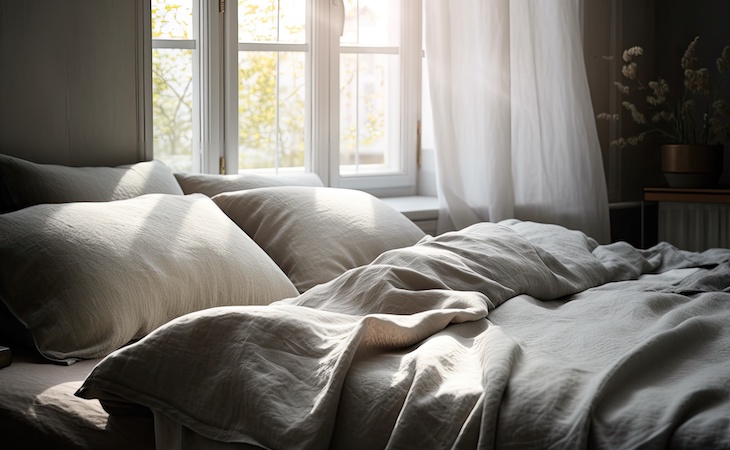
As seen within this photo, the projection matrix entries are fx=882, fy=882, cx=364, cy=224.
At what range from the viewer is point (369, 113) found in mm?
3904

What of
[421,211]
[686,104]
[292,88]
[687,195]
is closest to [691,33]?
[686,104]

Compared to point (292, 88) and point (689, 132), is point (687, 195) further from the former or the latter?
point (292, 88)

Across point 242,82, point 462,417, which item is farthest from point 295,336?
point 242,82

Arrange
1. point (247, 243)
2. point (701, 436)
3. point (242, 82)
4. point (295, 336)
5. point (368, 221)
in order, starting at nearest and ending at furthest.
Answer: point (701, 436) → point (295, 336) → point (247, 243) → point (368, 221) → point (242, 82)

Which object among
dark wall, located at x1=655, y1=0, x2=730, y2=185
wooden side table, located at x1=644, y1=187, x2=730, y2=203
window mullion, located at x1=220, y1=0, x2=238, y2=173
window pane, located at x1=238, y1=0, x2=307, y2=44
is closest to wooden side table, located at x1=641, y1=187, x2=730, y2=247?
wooden side table, located at x1=644, y1=187, x2=730, y2=203

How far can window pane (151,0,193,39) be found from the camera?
10.4 ft

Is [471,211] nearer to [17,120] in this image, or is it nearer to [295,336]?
[17,120]

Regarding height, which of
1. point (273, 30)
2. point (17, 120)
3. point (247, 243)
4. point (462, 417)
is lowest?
point (462, 417)

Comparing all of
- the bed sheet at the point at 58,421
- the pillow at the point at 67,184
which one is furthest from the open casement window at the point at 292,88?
the bed sheet at the point at 58,421

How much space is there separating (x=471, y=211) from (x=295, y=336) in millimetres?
2114

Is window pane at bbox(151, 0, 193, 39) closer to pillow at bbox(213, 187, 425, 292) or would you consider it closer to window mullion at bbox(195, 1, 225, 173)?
window mullion at bbox(195, 1, 225, 173)

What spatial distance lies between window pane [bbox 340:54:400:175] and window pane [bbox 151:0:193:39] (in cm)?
75

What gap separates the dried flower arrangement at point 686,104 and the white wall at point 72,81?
81.2 inches

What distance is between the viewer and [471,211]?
11.9 feet
